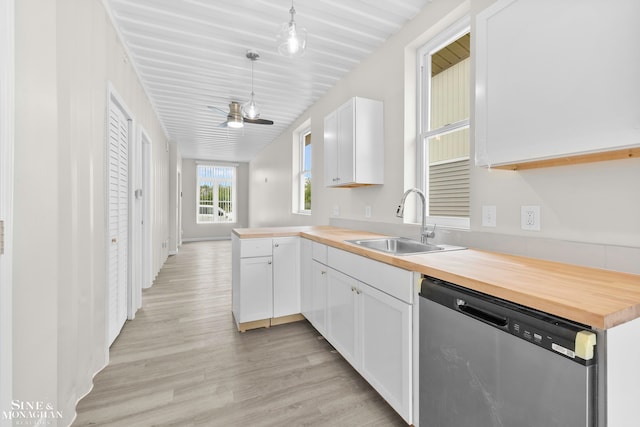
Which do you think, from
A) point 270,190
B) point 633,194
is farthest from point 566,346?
point 270,190

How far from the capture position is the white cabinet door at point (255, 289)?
260 centimetres

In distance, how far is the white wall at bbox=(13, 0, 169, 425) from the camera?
1.17 m

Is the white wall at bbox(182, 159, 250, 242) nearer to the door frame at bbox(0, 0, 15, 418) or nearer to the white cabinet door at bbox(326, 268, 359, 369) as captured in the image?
the white cabinet door at bbox(326, 268, 359, 369)

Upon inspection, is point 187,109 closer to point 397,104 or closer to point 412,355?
point 397,104

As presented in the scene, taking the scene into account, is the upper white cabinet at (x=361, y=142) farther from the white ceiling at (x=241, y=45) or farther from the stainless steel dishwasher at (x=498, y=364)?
the stainless steel dishwasher at (x=498, y=364)

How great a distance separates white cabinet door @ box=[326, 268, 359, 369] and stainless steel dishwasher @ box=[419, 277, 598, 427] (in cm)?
61

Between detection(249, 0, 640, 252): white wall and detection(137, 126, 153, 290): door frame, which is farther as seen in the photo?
detection(137, 126, 153, 290): door frame

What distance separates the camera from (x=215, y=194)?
970cm

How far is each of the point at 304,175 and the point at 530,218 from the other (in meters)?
3.70

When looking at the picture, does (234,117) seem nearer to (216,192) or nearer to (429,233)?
(429,233)

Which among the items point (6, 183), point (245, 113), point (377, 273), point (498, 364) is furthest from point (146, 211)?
point (498, 364)

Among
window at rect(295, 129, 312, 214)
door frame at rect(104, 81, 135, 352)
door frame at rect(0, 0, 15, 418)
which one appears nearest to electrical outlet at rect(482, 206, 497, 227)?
door frame at rect(0, 0, 15, 418)

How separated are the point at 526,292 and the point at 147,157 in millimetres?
4241

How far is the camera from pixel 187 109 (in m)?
4.50
